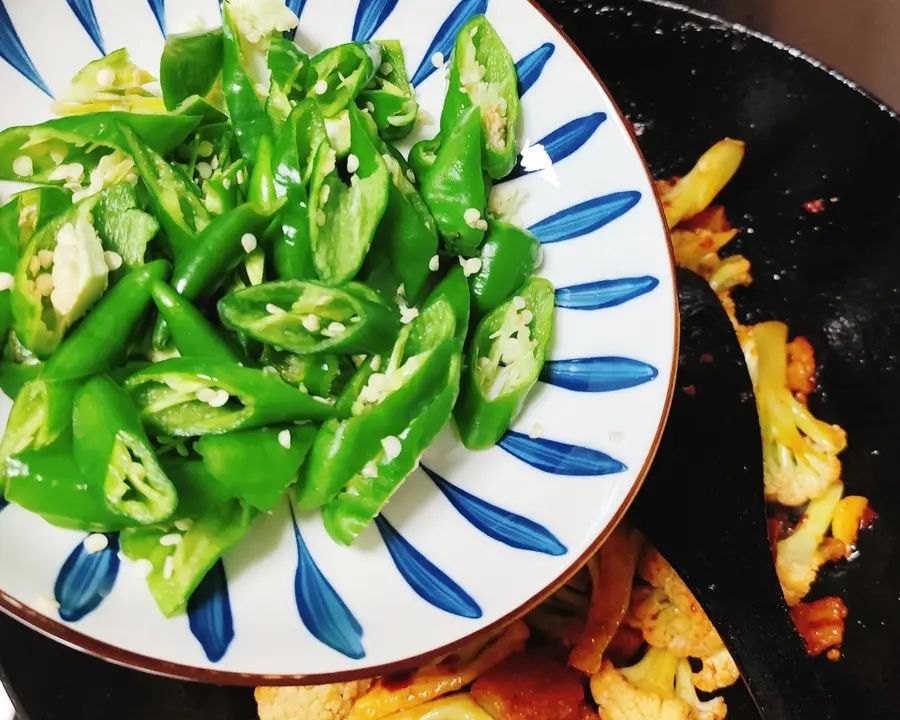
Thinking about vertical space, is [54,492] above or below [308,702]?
above

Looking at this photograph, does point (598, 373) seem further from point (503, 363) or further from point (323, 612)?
point (323, 612)

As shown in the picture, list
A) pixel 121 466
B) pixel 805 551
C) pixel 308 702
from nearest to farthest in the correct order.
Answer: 1. pixel 121 466
2. pixel 308 702
3. pixel 805 551

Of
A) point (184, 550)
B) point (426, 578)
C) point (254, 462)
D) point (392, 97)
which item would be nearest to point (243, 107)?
point (392, 97)

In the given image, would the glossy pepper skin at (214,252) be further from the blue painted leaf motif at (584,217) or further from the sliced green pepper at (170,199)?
the blue painted leaf motif at (584,217)

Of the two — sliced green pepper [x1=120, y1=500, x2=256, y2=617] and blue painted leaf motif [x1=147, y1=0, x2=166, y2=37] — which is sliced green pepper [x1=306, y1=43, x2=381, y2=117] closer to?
blue painted leaf motif [x1=147, y1=0, x2=166, y2=37]

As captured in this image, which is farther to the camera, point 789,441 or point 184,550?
point 789,441

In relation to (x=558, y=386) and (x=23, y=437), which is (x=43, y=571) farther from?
(x=558, y=386)

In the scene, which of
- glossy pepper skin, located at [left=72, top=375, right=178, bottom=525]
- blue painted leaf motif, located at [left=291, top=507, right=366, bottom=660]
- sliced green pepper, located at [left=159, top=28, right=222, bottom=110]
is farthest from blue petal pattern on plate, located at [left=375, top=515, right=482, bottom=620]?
sliced green pepper, located at [left=159, top=28, right=222, bottom=110]
